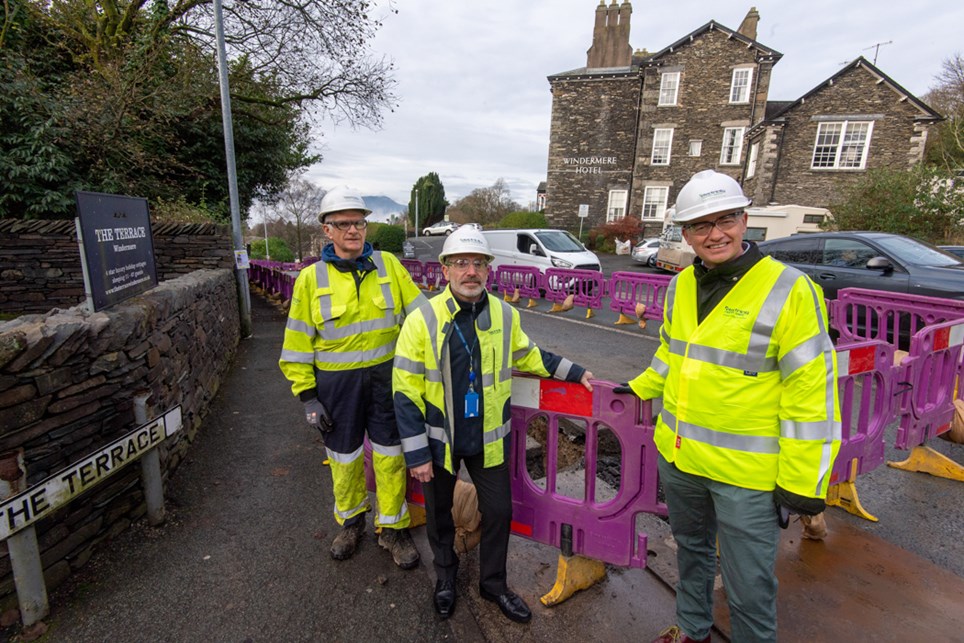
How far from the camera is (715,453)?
5.86ft

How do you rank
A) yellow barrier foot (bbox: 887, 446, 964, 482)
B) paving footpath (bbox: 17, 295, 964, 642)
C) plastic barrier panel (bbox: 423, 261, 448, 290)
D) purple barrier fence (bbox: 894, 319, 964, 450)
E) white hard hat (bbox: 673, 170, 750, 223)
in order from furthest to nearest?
plastic barrier panel (bbox: 423, 261, 448, 290) < yellow barrier foot (bbox: 887, 446, 964, 482) < purple barrier fence (bbox: 894, 319, 964, 450) < paving footpath (bbox: 17, 295, 964, 642) < white hard hat (bbox: 673, 170, 750, 223)

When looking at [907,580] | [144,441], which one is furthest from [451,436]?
[907,580]

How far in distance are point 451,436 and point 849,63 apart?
3091 cm

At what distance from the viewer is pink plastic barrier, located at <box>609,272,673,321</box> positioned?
8742 mm

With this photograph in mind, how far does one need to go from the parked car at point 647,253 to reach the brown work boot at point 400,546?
67.0 feet

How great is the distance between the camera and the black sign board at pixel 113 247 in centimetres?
301

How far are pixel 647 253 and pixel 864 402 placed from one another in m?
20.0

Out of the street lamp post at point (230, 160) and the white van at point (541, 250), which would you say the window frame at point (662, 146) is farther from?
the street lamp post at point (230, 160)

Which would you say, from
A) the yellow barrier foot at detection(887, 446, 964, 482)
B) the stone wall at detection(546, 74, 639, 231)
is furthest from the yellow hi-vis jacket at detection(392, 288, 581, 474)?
the stone wall at detection(546, 74, 639, 231)

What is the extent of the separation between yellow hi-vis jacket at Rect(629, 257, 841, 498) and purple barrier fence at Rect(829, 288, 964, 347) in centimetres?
466

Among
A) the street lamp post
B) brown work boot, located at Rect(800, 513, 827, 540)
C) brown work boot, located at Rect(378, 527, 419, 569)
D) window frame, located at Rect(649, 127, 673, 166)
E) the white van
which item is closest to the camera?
brown work boot, located at Rect(378, 527, 419, 569)

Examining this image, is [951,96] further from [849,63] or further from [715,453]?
[715,453]

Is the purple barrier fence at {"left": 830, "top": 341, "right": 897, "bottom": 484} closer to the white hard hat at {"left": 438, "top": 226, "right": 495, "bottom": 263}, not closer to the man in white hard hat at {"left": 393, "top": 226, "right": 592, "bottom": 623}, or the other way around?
the man in white hard hat at {"left": 393, "top": 226, "right": 592, "bottom": 623}

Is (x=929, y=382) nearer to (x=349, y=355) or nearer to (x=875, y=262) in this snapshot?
(x=875, y=262)
